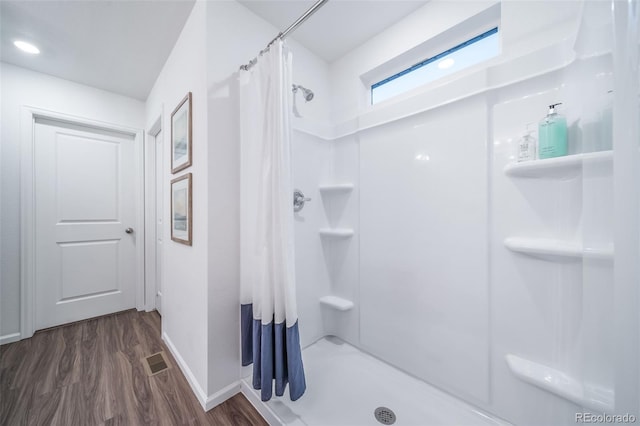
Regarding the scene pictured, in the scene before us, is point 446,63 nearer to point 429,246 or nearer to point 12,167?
point 429,246

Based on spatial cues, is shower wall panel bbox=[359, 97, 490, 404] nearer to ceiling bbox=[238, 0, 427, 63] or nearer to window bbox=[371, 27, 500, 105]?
window bbox=[371, 27, 500, 105]

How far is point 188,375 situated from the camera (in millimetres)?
1422

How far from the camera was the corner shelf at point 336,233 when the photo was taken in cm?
173

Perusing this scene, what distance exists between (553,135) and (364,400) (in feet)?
5.24

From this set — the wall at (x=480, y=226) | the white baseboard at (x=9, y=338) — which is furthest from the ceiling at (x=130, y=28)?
the white baseboard at (x=9, y=338)

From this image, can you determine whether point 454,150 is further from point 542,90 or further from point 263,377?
point 263,377

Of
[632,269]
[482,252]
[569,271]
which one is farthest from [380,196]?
[632,269]

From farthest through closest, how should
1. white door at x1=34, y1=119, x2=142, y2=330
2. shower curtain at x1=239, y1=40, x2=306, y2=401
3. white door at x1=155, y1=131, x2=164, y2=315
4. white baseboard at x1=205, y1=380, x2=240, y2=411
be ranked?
white door at x1=155, y1=131, x2=164, y2=315, white door at x1=34, y1=119, x2=142, y2=330, white baseboard at x1=205, y1=380, x2=240, y2=411, shower curtain at x1=239, y1=40, x2=306, y2=401

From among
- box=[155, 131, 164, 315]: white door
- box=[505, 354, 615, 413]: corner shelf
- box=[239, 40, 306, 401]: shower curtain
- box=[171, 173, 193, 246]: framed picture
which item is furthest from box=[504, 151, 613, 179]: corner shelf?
box=[155, 131, 164, 315]: white door

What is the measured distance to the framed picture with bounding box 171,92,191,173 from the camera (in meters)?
1.42

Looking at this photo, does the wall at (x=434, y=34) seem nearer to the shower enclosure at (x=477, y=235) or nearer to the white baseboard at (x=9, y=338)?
the shower enclosure at (x=477, y=235)

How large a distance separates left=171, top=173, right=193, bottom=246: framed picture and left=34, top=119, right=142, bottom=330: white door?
128cm

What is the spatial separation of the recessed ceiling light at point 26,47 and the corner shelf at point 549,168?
130 inches

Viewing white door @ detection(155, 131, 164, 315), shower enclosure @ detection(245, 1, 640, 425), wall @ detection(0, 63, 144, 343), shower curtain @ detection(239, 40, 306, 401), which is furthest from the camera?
white door @ detection(155, 131, 164, 315)
